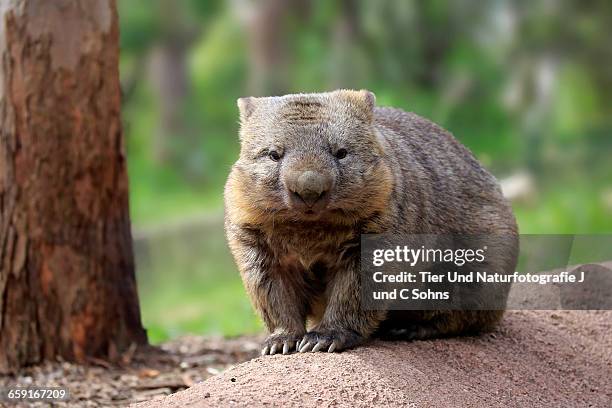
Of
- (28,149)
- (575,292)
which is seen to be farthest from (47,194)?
(575,292)

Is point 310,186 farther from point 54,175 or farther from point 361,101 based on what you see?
point 54,175

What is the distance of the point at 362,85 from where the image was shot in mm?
14180

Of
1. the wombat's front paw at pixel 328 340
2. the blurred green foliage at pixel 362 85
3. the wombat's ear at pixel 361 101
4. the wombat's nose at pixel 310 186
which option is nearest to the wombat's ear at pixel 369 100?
the wombat's ear at pixel 361 101

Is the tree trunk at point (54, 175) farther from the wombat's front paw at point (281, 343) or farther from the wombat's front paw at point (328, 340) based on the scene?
the wombat's front paw at point (328, 340)

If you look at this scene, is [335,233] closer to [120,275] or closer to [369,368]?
[369,368]

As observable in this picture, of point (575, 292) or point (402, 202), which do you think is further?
point (575, 292)

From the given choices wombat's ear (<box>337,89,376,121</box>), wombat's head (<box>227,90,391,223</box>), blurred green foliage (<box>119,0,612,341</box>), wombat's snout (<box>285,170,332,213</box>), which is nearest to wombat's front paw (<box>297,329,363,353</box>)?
wombat's head (<box>227,90,391,223</box>)

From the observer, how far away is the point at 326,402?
4059 millimetres

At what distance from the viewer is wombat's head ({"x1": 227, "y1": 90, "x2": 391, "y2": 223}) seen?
14.3 feet

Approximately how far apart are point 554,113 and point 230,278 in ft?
17.4

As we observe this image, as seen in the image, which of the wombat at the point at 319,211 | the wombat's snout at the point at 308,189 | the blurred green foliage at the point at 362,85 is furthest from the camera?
the blurred green foliage at the point at 362,85

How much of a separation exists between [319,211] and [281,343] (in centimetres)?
71

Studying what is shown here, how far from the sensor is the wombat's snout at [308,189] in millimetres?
4277

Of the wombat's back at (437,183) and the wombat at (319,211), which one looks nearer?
the wombat at (319,211)
